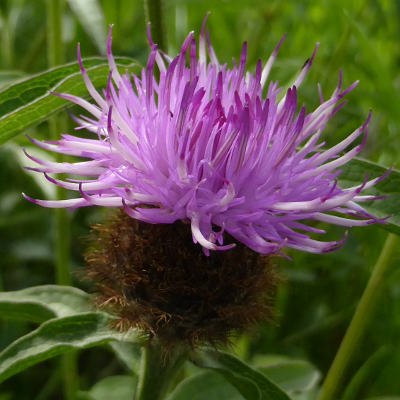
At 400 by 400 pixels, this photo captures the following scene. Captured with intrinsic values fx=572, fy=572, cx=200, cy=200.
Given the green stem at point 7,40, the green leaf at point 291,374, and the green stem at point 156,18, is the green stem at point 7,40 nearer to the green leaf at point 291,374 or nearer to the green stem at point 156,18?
the green stem at point 156,18

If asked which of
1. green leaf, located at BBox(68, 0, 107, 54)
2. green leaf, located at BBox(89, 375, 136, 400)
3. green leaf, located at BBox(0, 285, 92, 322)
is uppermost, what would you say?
green leaf, located at BBox(68, 0, 107, 54)

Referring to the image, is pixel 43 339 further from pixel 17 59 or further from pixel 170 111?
pixel 17 59

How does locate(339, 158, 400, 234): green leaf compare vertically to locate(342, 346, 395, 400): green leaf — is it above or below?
above

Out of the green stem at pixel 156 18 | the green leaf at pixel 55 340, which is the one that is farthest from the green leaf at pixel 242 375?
the green stem at pixel 156 18

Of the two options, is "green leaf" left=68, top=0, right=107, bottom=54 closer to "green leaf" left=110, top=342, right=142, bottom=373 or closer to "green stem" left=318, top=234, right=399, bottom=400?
"green leaf" left=110, top=342, right=142, bottom=373

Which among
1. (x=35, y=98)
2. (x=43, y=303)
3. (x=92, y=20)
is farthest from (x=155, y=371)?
(x=92, y=20)

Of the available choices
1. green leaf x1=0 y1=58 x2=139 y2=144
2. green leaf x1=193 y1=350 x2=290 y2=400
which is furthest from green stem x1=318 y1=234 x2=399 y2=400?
green leaf x1=0 y1=58 x2=139 y2=144

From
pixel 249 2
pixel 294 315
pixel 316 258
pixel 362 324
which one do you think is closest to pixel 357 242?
pixel 316 258
